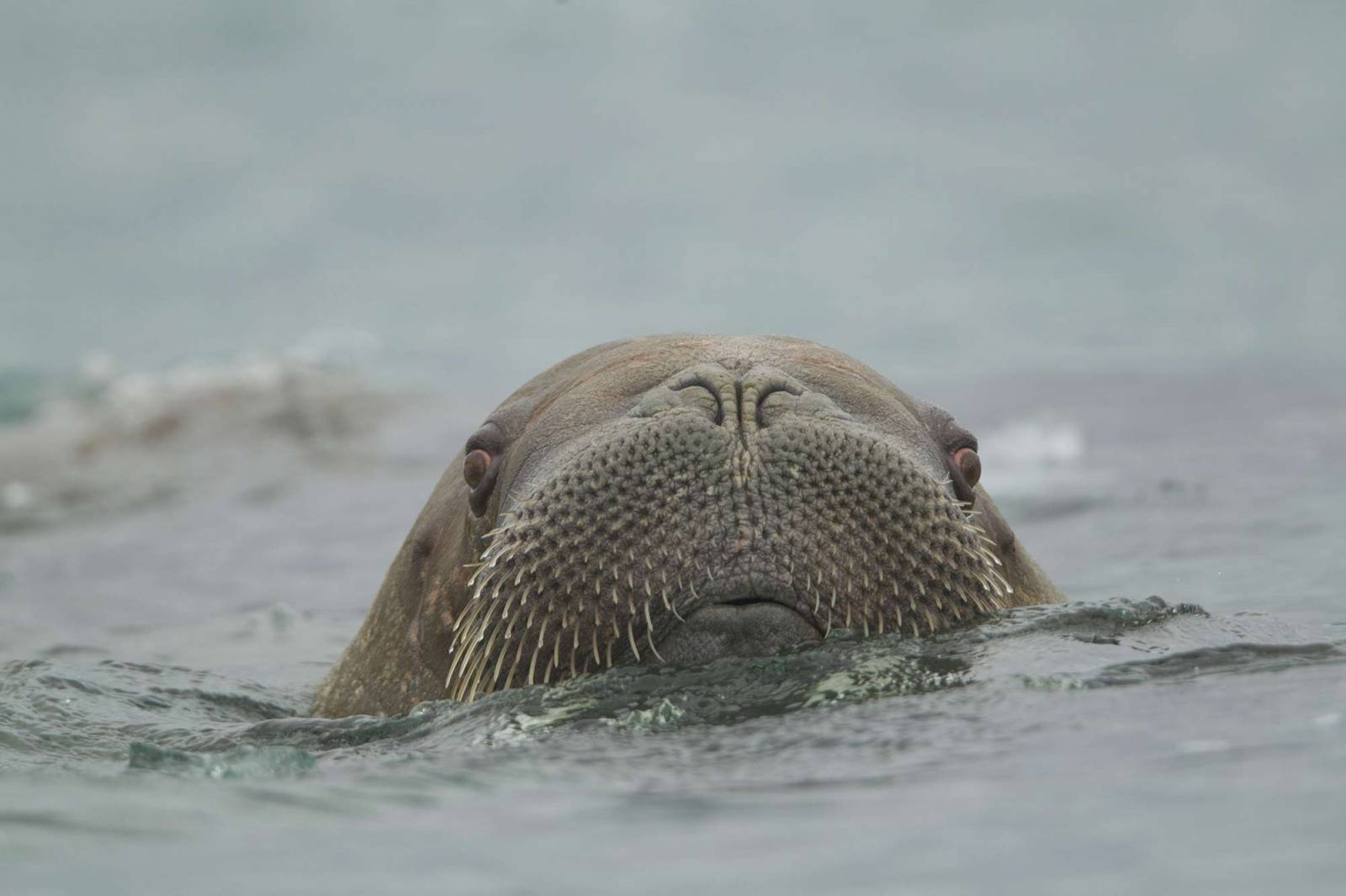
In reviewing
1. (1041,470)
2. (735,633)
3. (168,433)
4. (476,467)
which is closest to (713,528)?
(735,633)

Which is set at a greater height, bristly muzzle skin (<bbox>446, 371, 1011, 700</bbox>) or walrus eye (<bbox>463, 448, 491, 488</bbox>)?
walrus eye (<bbox>463, 448, 491, 488</bbox>)

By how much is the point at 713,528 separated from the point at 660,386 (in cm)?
65

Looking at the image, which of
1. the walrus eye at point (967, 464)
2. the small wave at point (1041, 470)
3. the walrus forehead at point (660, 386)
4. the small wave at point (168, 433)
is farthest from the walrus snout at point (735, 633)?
the small wave at point (168, 433)

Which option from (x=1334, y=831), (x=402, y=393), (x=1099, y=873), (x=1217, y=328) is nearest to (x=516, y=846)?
(x=1099, y=873)

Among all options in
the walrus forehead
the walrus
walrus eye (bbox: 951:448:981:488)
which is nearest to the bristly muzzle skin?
the walrus

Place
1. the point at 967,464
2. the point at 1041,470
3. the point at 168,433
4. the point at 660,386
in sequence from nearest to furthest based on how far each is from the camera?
the point at 660,386 → the point at 967,464 → the point at 1041,470 → the point at 168,433

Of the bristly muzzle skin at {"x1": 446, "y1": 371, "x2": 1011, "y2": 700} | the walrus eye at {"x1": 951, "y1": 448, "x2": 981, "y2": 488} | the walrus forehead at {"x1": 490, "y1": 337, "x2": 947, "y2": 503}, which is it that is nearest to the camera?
the bristly muzzle skin at {"x1": 446, "y1": 371, "x2": 1011, "y2": 700}

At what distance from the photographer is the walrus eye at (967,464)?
5.60m

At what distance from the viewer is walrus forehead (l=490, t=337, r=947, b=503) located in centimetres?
532

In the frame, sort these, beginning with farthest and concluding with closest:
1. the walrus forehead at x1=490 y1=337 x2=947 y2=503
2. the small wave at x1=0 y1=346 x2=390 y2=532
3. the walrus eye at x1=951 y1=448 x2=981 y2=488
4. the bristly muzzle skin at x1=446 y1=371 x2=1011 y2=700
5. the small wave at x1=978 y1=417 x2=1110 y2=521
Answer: the small wave at x1=0 y1=346 x2=390 y2=532
the small wave at x1=978 y1=417 x2=1110 y2=521
the walrus eye at x1=951 y1=448 x2=981 y2=488
the walrus forehead at x1=490 y1=337 x2=947 y2=503
the bristly muzzle skin at x1=446 y1=371 x2=1011 y2=700

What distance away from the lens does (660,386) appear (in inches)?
208

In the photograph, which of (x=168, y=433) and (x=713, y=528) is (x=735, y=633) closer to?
(x=713, y=528)

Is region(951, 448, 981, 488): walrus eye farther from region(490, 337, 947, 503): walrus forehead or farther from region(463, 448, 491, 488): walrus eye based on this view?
region(463, 448, 491, 488): walrus eye

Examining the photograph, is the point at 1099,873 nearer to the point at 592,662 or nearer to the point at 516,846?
the point at 516,846
